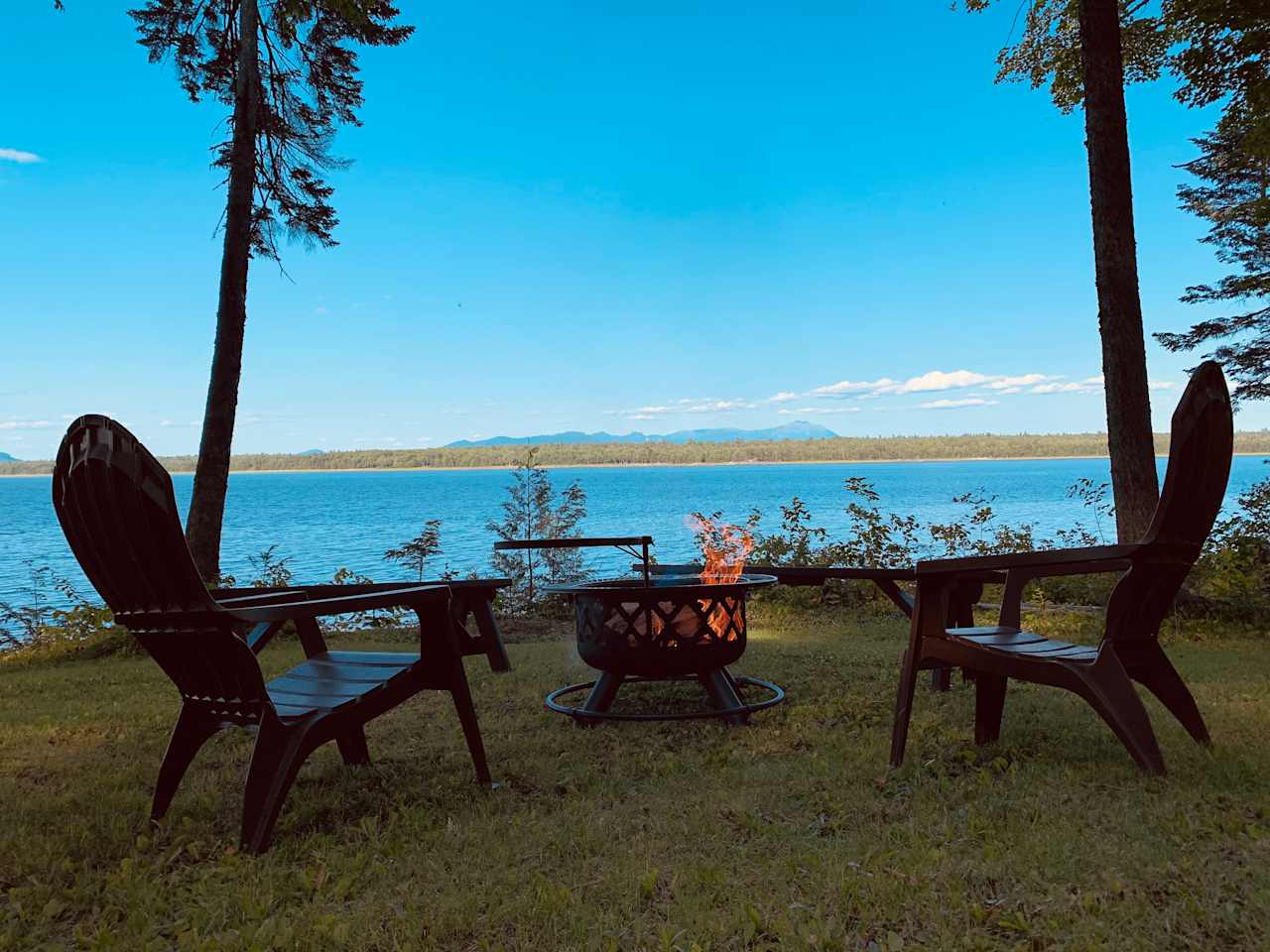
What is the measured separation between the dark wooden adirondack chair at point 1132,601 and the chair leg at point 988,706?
0.71ft

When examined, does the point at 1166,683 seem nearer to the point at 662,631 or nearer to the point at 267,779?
the point at 662,631

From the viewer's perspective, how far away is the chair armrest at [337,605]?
2232 mm

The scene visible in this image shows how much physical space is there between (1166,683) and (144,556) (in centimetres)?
322

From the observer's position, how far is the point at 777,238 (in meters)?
46.4

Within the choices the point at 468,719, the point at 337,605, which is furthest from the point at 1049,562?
the point at 337,605

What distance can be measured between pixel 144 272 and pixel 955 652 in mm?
43169

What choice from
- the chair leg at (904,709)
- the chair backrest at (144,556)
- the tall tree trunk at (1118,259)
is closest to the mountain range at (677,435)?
the tall tree trunk at (1118,259)

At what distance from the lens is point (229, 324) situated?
700 centimetres

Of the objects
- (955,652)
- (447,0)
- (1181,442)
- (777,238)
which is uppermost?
(777,238)

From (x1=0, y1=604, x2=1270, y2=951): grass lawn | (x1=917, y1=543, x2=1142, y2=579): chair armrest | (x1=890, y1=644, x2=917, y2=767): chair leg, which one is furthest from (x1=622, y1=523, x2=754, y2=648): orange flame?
(x1=917, y1=543, x2=1142, y2=579): chair armrest

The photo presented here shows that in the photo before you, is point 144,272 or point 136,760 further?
point 144,272

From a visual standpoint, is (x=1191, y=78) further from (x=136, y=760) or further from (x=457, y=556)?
(x=457, y=556)

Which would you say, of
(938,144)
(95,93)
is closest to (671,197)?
(938,144)

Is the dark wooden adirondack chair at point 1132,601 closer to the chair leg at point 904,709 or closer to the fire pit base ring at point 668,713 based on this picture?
the chair leg at point 904,709
